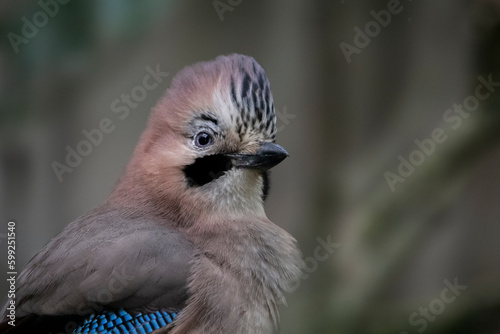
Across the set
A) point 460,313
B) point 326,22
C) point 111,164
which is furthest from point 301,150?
point 460,313

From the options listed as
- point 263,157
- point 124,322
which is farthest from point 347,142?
point 124,322

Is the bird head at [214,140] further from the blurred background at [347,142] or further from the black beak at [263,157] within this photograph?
the blurred background at [347,142]

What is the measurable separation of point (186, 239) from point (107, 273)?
0.97 feet

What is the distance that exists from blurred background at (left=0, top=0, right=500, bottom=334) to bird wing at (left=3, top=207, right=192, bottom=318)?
2.52ft

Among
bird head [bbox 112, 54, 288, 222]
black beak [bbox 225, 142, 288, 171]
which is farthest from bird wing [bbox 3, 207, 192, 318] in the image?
black beak [bbox 225, 142, 288, 171]

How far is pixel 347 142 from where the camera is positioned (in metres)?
4.31

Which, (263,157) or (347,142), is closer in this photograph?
(263,157)

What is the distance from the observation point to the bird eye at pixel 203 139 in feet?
7.50

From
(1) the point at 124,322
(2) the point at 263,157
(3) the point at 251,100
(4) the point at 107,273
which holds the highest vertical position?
(3) the point at 251,100

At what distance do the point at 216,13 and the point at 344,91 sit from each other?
2.81 ft

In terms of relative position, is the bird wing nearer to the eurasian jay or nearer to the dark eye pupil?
the eurasian jay

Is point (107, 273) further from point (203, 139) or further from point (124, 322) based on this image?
point (203, 139)

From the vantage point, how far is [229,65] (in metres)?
2.31

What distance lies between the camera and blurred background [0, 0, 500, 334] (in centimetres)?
326
